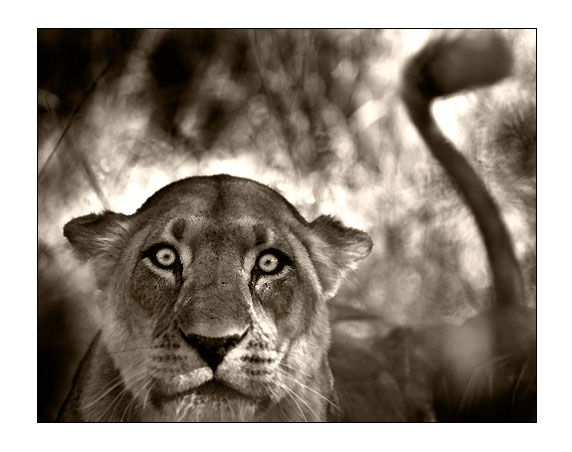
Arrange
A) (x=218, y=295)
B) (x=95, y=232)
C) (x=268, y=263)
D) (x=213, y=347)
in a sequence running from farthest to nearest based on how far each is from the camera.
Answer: (x=95, y=232)
(x=268, y=263)
(x=218, y=295)
(x=213, y=347)

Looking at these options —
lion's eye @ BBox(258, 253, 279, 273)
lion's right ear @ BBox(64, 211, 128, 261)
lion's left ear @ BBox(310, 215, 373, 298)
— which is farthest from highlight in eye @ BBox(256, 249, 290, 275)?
lion's right ear @ BBox(64, 211, 128, 261)

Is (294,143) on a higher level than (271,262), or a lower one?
higher

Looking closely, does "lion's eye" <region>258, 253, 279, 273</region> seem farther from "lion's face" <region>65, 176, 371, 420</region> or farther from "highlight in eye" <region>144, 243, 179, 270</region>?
"highlight in eye" <region>144, 243, 179, 270</region>

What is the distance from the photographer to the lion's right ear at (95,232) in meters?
3.16

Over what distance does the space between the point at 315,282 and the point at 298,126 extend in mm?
675

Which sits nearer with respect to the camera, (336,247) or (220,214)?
(220,214)

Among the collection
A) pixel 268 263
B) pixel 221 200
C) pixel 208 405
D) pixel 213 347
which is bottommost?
pixel 208 405

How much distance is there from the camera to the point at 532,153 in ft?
10.7

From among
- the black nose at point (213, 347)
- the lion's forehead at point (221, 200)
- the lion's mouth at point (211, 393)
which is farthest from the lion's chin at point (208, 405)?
the lion's forehead at point (221, 200)

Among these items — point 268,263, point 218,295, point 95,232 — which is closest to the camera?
point 218,295

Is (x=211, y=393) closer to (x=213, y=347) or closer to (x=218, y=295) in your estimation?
(x=213, y=347)

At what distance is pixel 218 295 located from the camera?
2945mm

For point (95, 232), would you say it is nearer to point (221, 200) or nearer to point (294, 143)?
point (221, 200)

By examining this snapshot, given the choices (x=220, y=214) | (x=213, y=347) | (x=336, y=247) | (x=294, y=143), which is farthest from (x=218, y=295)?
(x=294, y=143)
